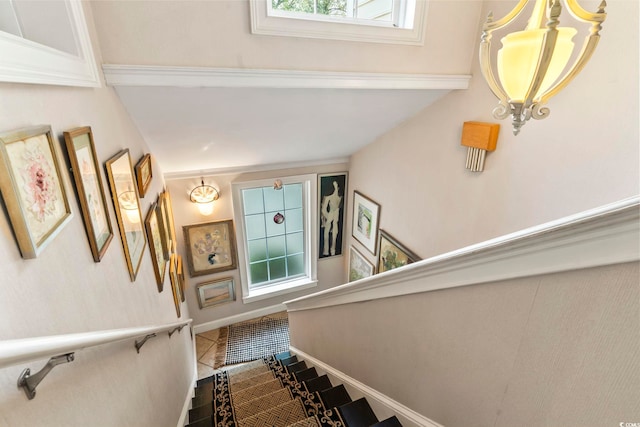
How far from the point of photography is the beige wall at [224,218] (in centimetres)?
323

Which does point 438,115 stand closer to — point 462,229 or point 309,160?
point 462,229

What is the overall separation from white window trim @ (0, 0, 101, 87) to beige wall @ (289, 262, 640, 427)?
1228 mm

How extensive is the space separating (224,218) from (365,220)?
65.7 inches

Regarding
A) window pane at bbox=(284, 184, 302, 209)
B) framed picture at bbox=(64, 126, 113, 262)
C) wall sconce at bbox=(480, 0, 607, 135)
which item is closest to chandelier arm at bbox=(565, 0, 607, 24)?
wall sconce at bbox=(480, 0, 607, 135)

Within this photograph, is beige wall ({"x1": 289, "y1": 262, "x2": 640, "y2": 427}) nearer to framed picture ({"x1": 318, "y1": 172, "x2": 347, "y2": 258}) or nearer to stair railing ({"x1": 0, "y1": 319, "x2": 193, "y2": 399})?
stair railing ({"x1": 0, "y1": 319, "x2": 193, "y2": 399})

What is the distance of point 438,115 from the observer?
224cm

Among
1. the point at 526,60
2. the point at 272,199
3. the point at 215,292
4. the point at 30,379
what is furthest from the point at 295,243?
the point at 30,379

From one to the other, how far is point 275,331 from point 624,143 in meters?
3.85

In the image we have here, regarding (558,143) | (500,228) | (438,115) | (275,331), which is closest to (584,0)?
(558,143)

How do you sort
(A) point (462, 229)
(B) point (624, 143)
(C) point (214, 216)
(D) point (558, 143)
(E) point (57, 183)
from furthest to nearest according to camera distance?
(C) point (214, 216)
(A) point (462, 229)
(D) point (558, 143)
(B) point (624, 143)
(E) point (57, 183)

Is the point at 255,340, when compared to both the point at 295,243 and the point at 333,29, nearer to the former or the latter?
the point at 295,243

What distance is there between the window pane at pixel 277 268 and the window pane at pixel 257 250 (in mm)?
171

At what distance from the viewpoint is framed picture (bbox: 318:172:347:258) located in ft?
12.3

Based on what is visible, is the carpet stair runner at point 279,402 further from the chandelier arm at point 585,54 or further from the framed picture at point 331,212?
the framed picture at point 331,212
